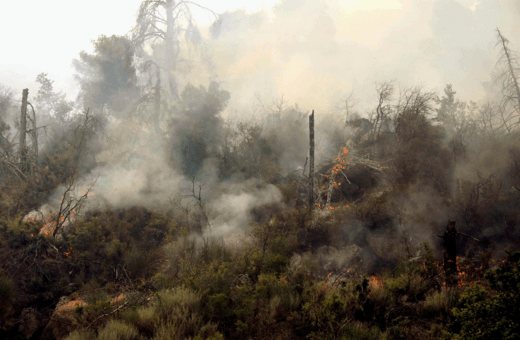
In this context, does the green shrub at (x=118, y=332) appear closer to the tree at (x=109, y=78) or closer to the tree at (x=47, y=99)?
the tree at (x=109, y=78)

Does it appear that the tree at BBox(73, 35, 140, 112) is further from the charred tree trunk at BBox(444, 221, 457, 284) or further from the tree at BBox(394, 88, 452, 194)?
the charred tree trunk at BBox(444, 221, 457, 284)

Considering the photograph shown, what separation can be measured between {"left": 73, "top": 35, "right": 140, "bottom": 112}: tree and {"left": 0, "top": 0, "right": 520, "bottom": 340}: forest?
0.39 feet

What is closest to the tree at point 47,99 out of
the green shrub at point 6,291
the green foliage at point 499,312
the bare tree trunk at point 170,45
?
the bare tree trunk at point 170,45

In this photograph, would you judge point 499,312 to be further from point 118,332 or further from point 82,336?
point 82,336

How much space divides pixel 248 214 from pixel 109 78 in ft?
57.3

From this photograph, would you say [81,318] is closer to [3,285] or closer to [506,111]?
[3,285]

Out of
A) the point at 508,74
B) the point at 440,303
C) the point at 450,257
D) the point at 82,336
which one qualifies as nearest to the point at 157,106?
the point at 82,336

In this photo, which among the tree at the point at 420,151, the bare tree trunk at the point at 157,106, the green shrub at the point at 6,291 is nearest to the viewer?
the green shrub at the point at 6,291

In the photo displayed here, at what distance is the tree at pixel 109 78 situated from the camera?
71.1 ft

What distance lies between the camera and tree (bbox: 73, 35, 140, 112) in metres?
21.7

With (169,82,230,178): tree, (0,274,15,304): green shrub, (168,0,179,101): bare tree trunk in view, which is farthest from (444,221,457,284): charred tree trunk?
(168,0,179,101): bare tree trunk

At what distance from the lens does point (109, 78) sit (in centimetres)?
2217

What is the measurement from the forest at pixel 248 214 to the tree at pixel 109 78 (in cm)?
12

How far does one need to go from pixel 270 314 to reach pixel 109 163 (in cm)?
1403
